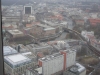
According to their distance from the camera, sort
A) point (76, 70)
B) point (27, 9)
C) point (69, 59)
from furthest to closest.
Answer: point (27, 9), point (69, 59), point (76, 70)

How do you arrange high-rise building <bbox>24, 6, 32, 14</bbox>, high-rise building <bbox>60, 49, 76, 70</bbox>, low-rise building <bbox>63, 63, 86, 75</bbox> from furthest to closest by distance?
high-rise building <bbox>24, 6, 32, 14</bbox>, high-rise building <bbox>60, 49, 76, 70</bbox>, low-rise building <bbox>63, 63, 86, 75</bbox>

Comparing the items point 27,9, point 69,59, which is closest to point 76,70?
point 69,59

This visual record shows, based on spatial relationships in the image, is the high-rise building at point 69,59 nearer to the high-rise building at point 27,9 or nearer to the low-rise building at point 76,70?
the low-rise building at point 76,70

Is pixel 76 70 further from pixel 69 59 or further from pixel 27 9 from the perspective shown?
pixel 27 9

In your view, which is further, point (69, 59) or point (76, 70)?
point (69, 59)

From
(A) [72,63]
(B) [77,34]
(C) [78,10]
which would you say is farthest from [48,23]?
(A) [72,63]

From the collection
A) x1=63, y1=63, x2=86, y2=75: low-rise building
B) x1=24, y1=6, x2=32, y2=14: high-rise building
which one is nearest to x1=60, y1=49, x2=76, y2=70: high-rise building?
x1=63, y1=63, x2=86, y2=75: low-rise building

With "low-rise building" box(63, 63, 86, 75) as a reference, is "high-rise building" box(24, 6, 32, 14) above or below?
above

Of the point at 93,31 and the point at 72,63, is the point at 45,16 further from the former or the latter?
the point at 72,63

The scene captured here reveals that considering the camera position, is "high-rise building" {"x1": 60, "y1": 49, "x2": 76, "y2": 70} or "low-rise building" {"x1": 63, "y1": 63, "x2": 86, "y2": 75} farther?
"high-rise building" {"x1": 60, "y1": 49, "x2": 76, "y2": 70}

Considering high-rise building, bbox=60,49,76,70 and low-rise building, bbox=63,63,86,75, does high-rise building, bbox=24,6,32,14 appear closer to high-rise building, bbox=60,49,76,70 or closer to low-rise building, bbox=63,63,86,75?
high-rise building, bbox=60,49,76,70

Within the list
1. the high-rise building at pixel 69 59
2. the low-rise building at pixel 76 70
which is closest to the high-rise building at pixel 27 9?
the high-rise building at pixel 69 59

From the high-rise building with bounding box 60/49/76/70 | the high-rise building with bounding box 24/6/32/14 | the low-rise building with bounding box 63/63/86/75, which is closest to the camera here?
the low-rise building with bounding box 63/63/86/75

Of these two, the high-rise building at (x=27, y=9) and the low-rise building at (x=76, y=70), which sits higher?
the high-rise building at (x=27, y=9)
